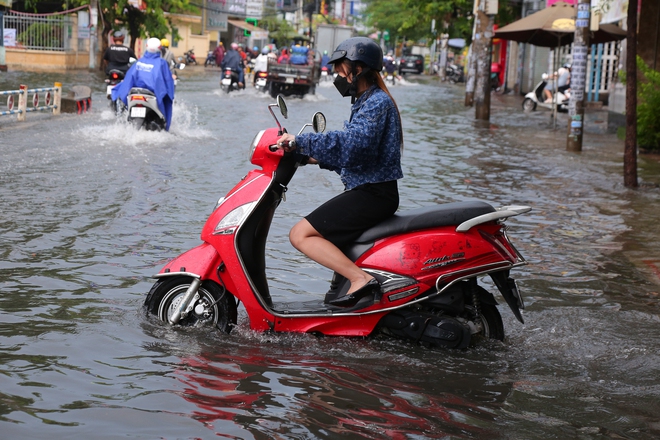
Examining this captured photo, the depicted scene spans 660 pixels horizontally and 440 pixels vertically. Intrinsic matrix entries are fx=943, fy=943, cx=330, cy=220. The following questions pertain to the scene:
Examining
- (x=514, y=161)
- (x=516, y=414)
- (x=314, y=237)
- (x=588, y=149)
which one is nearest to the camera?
(x=516, y=414)

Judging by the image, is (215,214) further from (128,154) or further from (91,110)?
(91,110)

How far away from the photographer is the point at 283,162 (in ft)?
16.7

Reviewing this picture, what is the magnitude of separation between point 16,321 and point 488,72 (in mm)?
20188

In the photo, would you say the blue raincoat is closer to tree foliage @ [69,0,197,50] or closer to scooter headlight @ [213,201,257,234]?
scooter headlight @ [213,201,257,234]

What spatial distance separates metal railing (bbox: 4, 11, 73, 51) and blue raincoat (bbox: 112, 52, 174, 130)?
1048 inches

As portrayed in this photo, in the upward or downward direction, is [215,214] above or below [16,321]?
above

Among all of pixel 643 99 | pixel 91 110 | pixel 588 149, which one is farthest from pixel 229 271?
pixel 91 110

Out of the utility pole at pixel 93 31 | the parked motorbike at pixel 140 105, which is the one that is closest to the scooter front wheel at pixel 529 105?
the parked motorbike at pixel 140 105

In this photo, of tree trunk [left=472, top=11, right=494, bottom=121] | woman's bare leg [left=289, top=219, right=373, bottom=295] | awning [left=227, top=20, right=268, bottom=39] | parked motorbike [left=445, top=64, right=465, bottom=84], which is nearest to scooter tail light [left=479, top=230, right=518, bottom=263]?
woman's bare leg [left=289, top=219, right=373, bottom=295]

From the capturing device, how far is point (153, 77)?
49.6 feet

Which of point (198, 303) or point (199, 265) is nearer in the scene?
point (199, 265)

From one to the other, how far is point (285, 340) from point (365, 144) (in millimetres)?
1170

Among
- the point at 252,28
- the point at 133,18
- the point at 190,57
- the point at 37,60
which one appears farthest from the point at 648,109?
the point at 252,28

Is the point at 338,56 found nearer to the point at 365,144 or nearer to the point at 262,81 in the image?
the point at 365,144
